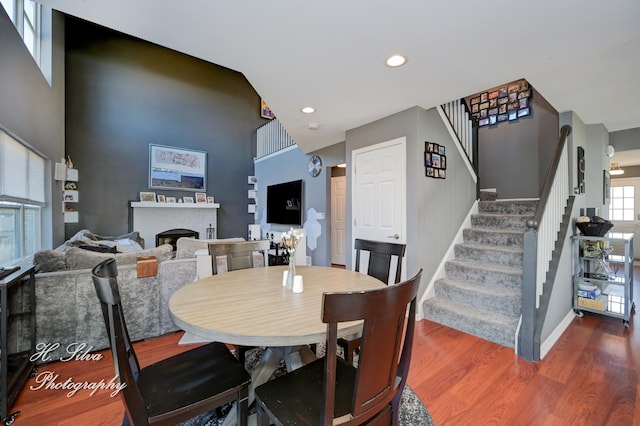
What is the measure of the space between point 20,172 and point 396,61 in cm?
370

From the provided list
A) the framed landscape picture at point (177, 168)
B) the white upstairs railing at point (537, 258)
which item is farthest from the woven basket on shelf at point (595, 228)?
the framed landscape picture at point (177, 168)

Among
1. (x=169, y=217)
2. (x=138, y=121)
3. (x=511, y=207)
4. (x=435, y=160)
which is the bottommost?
(x=169, y=217)

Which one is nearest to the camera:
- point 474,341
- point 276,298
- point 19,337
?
point 276,298

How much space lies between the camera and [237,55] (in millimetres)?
2166

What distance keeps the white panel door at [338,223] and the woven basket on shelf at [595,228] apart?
382cm

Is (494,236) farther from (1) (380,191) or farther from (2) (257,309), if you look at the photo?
(2) (257,309)

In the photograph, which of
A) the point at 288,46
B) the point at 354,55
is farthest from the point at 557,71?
the point at 288,46

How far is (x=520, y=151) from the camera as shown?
436 cm

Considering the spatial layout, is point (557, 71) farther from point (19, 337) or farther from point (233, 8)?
point (19, 337)

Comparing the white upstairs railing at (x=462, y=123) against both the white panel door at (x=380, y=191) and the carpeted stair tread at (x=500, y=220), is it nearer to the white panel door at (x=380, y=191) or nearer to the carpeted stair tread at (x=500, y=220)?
the carpeted stair tread at (x=500, y=220)

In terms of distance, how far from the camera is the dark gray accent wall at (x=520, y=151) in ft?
13.5

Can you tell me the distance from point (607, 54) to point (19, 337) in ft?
15.5

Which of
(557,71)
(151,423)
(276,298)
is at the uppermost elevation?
(557,71)

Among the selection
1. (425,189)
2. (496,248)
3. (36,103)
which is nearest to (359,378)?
(425,189)
